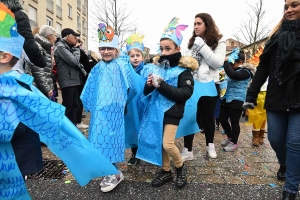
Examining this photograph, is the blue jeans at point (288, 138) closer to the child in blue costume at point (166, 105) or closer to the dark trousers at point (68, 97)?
the child in blue costume at point (166, 105)

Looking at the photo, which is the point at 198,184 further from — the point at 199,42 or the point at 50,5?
the point at 50,5

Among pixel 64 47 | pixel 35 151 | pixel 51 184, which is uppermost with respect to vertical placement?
pixel 64 47

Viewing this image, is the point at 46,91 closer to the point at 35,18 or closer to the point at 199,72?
the point at 199,72

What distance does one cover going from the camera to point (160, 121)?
8.23ft

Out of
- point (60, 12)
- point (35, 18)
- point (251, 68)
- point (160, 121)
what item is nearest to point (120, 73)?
point (160, 121)

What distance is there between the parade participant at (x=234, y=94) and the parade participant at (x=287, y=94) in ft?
5.11

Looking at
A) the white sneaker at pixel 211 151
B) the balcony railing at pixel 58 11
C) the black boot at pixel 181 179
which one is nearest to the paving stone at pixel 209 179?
the black boot at pixel 181 179

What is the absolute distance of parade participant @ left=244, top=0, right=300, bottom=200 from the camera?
2014mm

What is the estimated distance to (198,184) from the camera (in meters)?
2.57

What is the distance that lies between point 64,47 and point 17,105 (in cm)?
299

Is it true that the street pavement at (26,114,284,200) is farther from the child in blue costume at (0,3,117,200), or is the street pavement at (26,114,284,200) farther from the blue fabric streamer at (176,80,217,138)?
the child in blue costume at (0,3,117,200)

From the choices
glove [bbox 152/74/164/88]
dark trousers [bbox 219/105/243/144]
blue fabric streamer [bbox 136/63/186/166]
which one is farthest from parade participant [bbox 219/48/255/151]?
glove [bbox 152/74/164/88]

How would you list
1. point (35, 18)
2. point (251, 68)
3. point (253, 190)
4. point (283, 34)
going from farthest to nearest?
point (35, 18), point (251, 68), point (253, 190), point (283, 34)

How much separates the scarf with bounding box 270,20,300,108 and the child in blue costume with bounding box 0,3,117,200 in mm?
1689
